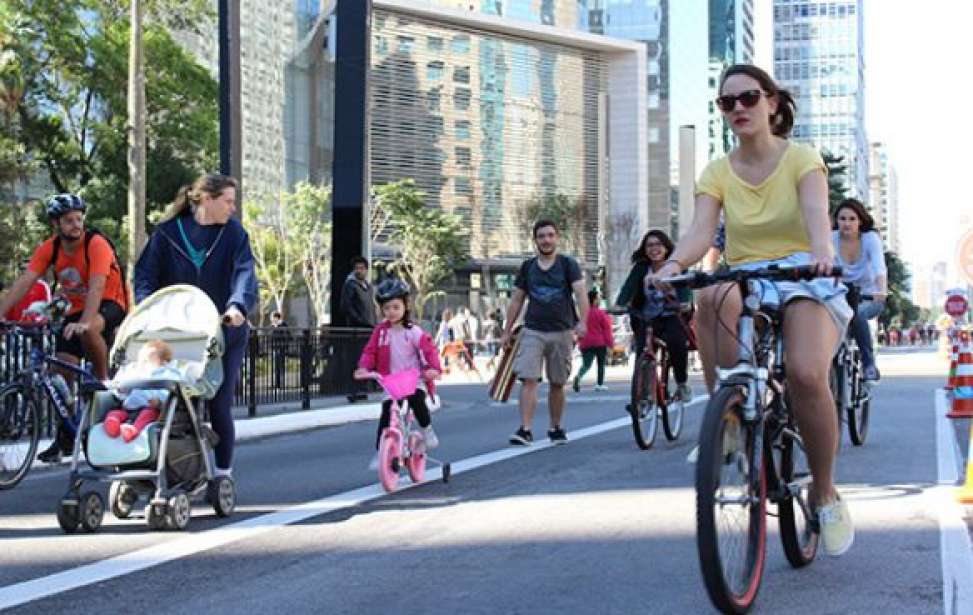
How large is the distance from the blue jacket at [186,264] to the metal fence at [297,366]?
5.49 m

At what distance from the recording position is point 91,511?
22.6 feet

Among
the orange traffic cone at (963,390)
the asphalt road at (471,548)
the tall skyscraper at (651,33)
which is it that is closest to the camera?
the asphalt road at (471,548)

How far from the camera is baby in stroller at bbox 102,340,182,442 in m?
6.82

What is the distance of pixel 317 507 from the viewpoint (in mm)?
7793

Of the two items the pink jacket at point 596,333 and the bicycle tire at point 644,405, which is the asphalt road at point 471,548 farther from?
the pink jacket at point 596,333

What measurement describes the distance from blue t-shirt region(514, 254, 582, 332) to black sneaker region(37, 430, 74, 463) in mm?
3692

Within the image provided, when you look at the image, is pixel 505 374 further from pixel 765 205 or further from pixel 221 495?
pixel 765 205

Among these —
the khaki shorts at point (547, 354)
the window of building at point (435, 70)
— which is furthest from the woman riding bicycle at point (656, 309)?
the window of building at point (435, 70)

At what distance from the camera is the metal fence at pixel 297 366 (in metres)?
14.8

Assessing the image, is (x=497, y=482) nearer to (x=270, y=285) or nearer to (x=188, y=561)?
(x=188, y=561)

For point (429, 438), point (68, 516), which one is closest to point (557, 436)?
point (429, 438)

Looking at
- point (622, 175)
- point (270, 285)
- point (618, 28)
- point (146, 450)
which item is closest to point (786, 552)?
point (146, 450)

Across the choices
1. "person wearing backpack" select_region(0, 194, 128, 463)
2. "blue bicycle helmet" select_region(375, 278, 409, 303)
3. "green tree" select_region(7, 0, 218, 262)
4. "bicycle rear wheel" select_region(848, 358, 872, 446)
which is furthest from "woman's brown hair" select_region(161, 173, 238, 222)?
"green tree" select_region(7, 0, 218, 262)

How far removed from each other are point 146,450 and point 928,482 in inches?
183
